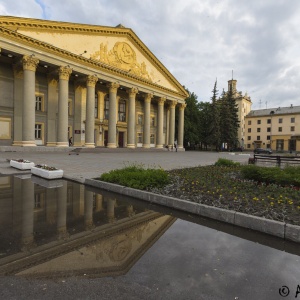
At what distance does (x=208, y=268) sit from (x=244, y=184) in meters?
5.77

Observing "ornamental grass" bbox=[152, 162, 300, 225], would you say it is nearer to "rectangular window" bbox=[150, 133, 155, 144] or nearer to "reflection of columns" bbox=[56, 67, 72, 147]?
"reflection of columns" bbox=[56, 67, 72, 147]

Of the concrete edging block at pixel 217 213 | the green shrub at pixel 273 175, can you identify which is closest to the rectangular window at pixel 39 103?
the green shrub at pixel 273 175

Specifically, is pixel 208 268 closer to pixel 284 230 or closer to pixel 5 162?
pixel 284 230

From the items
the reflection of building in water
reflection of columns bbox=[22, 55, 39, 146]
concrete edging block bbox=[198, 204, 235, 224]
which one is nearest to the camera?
the reflection of building in water

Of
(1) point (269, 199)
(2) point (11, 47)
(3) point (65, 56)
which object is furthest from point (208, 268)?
(3) point (65, 56)

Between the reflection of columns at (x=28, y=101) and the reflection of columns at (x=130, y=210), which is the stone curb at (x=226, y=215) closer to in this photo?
the reflection of columns at (x=130, y=210)

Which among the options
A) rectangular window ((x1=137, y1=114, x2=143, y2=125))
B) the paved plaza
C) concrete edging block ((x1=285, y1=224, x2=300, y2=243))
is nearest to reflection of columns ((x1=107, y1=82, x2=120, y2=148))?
the paved plaza

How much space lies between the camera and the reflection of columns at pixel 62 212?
4486 millimetres

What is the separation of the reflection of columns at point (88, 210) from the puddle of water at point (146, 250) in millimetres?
20

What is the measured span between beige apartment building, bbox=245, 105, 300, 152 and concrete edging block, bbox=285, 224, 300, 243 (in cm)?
7913

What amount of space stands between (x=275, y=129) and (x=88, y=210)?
86.5 metres

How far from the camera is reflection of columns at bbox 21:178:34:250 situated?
402 cm

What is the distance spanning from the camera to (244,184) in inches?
335

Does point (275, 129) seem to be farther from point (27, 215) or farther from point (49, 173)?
point (27, 215)
